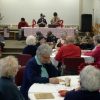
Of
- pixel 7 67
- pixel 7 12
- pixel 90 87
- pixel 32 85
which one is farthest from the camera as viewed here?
pixel 7 12

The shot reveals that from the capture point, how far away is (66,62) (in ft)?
20.8

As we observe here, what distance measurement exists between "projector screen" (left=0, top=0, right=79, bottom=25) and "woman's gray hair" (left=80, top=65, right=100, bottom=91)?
51.1 ft

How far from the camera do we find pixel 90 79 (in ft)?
10.4

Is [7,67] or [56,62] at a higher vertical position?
[7,67]

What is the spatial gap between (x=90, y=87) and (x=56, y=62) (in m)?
4.42

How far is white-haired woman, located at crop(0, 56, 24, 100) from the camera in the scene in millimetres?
3441

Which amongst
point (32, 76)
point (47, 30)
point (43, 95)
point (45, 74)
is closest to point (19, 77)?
point (45, 74)

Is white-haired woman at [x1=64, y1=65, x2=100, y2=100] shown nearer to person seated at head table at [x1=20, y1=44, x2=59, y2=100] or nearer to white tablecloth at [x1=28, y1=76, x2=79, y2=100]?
white tablecloth at [x1=28, y1=76, x2=79, y2=100]

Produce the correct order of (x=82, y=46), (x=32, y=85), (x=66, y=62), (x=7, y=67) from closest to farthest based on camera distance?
(x=7, y=67) < (x=32, y=85) < (x=66, y=62) < (x=82, y=46)

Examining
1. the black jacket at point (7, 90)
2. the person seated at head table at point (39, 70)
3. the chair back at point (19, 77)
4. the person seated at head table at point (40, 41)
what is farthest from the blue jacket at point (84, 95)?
the person seated at head table at point (40, 41)

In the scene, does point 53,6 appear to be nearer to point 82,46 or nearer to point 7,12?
point 7,12

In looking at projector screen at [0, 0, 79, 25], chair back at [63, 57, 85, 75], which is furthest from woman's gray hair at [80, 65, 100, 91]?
projector screen at [0, 0, 79, 25]

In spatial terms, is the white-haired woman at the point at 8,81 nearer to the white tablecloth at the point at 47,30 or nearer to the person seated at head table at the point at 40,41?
the person seated at head table at the point at 40,41

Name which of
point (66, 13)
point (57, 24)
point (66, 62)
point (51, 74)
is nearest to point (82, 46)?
point (66, 62)
